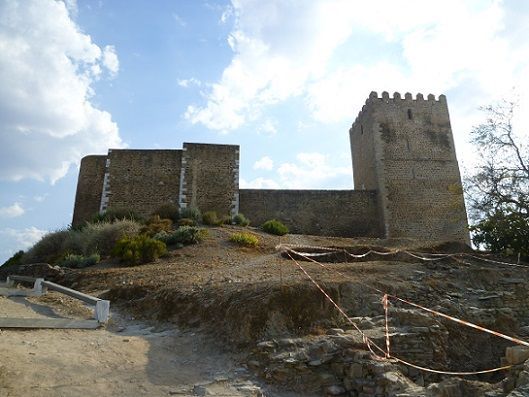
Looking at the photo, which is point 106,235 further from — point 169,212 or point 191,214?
point 191,214

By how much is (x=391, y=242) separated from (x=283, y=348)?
13.0m

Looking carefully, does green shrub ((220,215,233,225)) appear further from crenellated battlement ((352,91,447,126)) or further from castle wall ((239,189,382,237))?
Answer: crenellated battlement ((352,91,447,126))

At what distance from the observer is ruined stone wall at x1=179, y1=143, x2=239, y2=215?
2095cm

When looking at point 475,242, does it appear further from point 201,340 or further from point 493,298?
point 201,340

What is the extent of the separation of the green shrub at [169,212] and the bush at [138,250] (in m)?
4.42

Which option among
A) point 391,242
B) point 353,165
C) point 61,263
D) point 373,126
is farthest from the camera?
point 353,165

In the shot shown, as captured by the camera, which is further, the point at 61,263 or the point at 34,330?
the point at 61,263

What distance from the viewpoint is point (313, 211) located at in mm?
21516

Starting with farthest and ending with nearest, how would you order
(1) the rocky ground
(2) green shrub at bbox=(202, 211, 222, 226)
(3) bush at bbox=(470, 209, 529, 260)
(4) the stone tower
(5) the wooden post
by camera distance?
(4) the stone tower → (2) green shrub at bbox=(202, 211, 222, 226) → (3) bush at bbox=(470, 209, 529, 260) → (5) the wooden post → (1) the rocky ground

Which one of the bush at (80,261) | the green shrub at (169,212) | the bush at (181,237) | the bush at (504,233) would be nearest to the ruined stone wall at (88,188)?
the green shrub at (169,212)

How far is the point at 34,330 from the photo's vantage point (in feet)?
22.0

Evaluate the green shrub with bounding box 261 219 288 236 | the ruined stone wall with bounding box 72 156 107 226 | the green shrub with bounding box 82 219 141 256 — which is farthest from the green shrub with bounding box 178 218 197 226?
the ruined stone wall with bounding box 72 156 107 226

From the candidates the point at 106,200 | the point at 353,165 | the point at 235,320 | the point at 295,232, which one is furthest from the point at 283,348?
the point at 353,165

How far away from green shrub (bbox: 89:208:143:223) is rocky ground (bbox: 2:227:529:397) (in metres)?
8.17
